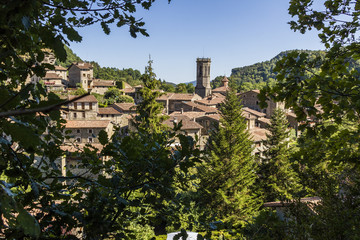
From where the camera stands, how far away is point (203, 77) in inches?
3332

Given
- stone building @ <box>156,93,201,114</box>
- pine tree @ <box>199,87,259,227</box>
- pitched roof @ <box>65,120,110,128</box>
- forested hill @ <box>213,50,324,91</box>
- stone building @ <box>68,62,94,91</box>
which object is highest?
forested hill @ <box>213,50,324,91</box>

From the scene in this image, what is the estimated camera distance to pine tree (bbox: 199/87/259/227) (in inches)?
701

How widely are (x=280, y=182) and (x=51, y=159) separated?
20.4 metres

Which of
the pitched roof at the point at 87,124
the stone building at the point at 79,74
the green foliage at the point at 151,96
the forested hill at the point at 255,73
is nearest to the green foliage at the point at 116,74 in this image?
the stone building at the point at 79,74

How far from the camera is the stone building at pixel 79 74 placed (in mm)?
70375

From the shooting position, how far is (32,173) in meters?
2.04

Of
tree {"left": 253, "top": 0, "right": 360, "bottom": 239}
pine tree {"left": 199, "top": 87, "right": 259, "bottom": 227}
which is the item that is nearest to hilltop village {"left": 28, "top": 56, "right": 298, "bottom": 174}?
pine tree {"left": 199, "top": 87, "right": 259, "bottom": 227}

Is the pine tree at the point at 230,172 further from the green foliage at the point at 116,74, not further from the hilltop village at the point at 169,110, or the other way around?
the green foliage at the point at 116,74

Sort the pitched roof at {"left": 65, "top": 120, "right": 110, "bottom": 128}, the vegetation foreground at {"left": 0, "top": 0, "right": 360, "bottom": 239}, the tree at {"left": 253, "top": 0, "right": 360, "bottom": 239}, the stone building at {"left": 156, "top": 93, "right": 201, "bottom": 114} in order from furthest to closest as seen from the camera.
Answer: the stone building at {"left": 156, "top": 93, "right": 201, "bottom": 114}
the pitched roof at {"left": 65, "top": 120, "right": 110, "bottom": 128}
the tree at {"left": 253, "top": 0, "right": 360, "bottom": 239}
the vegetation foreground at {"left": 0, "top": 0, "right": 360, "bottom": 239}

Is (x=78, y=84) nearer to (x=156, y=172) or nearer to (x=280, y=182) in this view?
(x=280, y=182)

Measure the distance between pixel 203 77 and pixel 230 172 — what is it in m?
67.8

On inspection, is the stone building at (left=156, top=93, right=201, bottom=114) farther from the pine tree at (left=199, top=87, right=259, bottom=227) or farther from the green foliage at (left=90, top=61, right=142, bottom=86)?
the green foliage at (left=90, top=61, right=142, bottom=86)

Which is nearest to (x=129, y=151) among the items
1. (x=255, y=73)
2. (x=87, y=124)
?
(x=87, y=124)

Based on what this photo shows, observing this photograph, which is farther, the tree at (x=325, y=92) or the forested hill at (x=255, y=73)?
the forested hill at (x=255, y=73)
